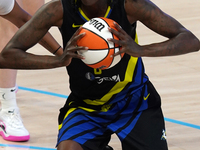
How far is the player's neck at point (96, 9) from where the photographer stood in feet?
9.07

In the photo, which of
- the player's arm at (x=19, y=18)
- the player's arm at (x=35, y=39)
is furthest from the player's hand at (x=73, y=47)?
the player's arm at (x=19, y=18)

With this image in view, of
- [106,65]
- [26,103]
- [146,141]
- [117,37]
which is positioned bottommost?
[26,103]

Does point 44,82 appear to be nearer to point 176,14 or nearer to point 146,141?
point 146,141

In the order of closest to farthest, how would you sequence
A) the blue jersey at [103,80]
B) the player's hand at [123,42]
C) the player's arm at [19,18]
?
1. the player's hand at [123,42]
2. the blue jersey at [103,80]
3. the player's arm at [19,18]

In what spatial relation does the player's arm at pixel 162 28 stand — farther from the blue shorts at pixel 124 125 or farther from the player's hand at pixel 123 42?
the blue shorts at pixel 124 125

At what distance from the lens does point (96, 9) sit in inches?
109

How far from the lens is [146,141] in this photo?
9.56 feet

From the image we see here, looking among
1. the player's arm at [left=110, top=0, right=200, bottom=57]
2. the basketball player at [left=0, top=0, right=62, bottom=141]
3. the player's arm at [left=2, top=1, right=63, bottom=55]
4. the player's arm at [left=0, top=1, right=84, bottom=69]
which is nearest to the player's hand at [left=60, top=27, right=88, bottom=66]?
the player's arm at [left=0, top=1, right=84, bottom=69]

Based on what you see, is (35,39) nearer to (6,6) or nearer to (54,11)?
(54,11)

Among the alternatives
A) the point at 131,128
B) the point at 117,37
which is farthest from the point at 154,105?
the point at 117,37

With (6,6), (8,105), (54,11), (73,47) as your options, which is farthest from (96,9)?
(8,105)

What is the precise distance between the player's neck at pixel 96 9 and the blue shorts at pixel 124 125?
59 centimetres

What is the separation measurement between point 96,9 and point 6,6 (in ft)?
3.11

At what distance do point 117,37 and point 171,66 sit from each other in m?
2.73
